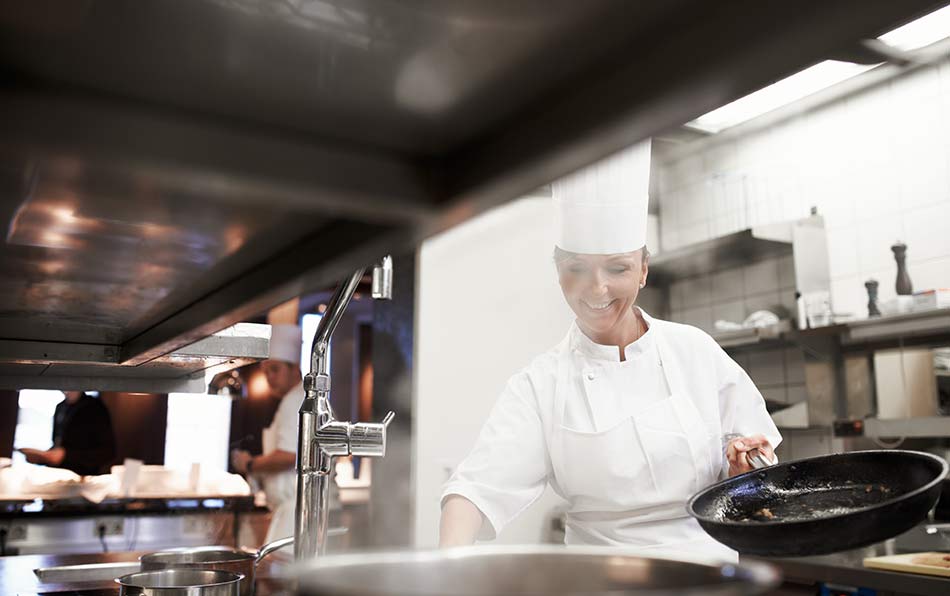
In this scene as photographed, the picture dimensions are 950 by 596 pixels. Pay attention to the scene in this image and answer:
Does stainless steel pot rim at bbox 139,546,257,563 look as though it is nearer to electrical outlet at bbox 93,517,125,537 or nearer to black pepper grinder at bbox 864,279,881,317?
electrical outlet at bbox 93,517,125,537

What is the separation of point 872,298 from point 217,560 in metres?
2.42

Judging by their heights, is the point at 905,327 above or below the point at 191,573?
above

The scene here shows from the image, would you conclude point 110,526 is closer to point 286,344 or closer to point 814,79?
point 286,344

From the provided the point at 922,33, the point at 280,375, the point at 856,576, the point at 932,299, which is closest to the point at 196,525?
the point at 280,375

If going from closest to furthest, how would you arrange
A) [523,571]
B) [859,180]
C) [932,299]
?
[523,571] < [932,299] < [859,180]

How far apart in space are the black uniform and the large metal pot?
1.51 m

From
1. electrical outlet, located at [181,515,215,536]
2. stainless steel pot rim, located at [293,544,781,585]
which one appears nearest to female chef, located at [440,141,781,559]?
stainless steel pot rim, located at [293,544,781,585]

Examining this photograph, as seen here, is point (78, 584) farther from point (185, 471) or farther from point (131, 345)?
point (185, 471)

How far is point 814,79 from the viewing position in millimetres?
3168

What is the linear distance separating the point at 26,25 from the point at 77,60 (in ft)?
0.11

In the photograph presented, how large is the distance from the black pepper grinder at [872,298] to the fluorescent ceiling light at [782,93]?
2.64ft

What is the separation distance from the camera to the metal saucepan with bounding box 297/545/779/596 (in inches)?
13.4

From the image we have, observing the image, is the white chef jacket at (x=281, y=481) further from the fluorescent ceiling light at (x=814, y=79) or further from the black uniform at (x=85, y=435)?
the fluorescent ceiling light at (x=814, y=79)

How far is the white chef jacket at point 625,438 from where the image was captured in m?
1.75
